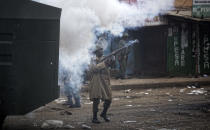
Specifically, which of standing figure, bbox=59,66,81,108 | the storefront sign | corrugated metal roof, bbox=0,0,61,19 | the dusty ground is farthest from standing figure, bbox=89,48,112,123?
the storefront sign

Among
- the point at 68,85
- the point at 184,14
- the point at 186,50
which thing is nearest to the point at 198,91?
the point at 186,50

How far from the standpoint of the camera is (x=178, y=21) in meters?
15.8

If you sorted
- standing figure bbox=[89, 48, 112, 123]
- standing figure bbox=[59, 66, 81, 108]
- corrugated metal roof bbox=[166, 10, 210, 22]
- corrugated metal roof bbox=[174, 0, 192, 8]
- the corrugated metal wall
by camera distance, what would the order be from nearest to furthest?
standing figure bbox=[89, 48, 112, 123], standing figure bbox=[59, 66, 81, 108], corrugated metal roof bbox=[166, 10, 210, 22], corrugated metal roof bbox=[174, 0, 192, 8], the corrugated metal wall

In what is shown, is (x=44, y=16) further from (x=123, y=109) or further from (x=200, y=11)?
(x=200, y=11)

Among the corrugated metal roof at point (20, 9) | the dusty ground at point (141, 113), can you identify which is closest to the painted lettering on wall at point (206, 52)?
the dusty ground at point (141, 113)

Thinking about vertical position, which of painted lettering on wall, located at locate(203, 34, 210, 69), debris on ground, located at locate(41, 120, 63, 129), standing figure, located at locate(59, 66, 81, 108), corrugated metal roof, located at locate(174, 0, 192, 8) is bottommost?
debris on ground, located at locate(41, 120, 63, 129)

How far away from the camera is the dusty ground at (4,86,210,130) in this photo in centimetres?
755

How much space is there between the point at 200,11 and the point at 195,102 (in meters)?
5.75

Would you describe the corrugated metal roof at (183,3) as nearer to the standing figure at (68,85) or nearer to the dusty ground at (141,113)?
the dusty ground at (141,113)

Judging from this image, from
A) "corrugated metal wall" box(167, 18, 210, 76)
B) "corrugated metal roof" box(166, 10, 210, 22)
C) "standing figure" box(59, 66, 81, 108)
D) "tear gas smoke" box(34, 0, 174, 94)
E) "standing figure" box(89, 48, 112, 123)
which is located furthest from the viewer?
"corrugated metal wall" box(167, 18, 210, 76)

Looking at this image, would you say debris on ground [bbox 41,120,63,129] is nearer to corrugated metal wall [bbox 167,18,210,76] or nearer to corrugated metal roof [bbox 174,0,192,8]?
corrugated metal wall [bbox 167,18,210,76]

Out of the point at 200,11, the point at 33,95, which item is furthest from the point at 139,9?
the point at 200,11

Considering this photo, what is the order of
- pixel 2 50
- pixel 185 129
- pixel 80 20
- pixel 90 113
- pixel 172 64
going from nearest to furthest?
pixel 2 50
pixel 185 129
pixel 80 20
pixel 90 113
pixel 172 64

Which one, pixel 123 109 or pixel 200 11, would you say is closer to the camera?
pixel 123 109
